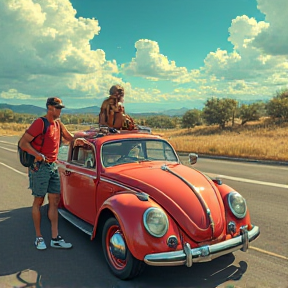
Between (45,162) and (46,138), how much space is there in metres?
0.36

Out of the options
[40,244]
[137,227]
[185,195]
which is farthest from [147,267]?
[40,244]

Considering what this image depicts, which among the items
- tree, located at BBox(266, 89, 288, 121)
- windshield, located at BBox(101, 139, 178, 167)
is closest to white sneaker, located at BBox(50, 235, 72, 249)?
windshield, located at BBox(101, 139, 178, 167)

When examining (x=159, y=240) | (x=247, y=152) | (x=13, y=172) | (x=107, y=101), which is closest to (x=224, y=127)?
(x=247, y=152)

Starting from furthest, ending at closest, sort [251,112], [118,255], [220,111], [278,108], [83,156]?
[220,111] < [251,112] < [278,108] < [83,156] < [118,255]

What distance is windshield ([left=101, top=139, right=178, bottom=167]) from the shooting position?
5.10 m

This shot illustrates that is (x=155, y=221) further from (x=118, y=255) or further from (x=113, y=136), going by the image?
(x=113, y=136)

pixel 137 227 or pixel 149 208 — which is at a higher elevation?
pixel 149 208

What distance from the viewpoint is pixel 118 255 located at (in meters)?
3.93

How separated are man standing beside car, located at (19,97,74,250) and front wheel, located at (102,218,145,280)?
107cm

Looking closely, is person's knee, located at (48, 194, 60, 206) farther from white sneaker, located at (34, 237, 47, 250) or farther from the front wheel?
the front wheel

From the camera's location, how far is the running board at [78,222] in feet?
15.5

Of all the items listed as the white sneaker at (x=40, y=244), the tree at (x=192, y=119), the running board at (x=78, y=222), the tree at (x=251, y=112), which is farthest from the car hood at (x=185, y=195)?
the tree at (x=192, y=119)

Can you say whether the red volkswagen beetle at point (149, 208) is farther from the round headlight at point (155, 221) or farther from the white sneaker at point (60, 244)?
the white sneaker at point (60, 244)

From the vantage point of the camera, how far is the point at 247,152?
17.7 meters
